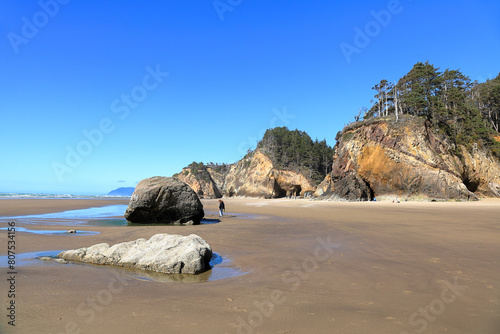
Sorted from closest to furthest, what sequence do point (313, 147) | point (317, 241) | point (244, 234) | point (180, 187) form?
point (317, 241)
point (244, 234)
point (180, 187)
point (313, 147)

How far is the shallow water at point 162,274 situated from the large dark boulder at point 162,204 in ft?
29.7

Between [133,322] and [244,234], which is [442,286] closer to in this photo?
[133,322]

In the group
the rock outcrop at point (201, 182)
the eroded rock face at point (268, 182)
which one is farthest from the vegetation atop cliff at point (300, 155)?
the rock outcrop at point (201, 182)

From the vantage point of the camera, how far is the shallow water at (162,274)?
5.74 meters

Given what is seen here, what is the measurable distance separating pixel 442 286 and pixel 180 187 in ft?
48.1

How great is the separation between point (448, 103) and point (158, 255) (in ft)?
186

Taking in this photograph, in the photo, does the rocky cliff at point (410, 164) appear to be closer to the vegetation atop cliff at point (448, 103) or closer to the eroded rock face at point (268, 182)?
the vegetation atop cliff at point (448, 103)

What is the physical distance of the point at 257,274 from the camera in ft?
19.9

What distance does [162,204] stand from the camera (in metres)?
16.7


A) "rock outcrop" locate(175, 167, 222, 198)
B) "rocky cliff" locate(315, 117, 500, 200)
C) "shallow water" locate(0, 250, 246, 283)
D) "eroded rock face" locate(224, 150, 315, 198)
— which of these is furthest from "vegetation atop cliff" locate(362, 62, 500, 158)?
"rock outcrop" locate(175, 167, 222, 198)

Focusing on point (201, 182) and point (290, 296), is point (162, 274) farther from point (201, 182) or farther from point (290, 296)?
point (201, 182)

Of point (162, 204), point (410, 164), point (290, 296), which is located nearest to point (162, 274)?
point (290, 296)

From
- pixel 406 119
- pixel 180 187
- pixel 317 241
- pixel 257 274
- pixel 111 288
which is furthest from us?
pixel 406 119

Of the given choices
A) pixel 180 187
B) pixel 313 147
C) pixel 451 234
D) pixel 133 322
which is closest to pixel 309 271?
pixel 133 322
